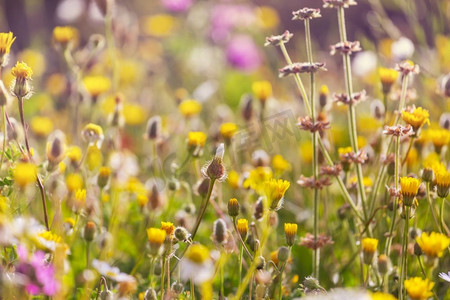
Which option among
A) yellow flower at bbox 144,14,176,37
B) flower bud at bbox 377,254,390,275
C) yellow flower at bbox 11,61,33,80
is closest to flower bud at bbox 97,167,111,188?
yellow flower at bbox 11,61,33,80

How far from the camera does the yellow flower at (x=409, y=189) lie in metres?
0.86

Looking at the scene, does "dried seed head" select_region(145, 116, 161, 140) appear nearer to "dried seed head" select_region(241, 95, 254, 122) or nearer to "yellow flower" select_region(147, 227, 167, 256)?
"dried seed head" select_region(241, 95, 254, 122)

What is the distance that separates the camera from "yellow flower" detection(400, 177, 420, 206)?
86 cm

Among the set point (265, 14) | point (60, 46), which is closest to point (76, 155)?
point (60, 46)

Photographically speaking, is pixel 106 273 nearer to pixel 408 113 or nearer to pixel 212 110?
pixel 408 113

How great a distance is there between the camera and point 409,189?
865 millimetres

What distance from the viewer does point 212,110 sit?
8.48 feet

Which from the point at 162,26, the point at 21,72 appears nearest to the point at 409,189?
the point at 21,72

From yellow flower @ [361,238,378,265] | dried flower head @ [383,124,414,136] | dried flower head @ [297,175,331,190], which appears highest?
dried flower head @ [383,124,414,136]

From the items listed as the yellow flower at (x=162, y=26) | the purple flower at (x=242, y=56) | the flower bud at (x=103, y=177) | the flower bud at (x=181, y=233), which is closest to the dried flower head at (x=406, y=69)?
the flower bud at (x=181, y=233)

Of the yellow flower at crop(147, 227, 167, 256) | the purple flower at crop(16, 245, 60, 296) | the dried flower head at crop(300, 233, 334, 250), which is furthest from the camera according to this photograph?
the dried flower head at crop(300, 233, 334, 250)

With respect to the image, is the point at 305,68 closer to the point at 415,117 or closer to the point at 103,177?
the point at 415,117

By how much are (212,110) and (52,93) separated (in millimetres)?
646

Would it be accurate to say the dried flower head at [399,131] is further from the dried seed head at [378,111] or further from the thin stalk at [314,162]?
the dried seed head at [378,111]
